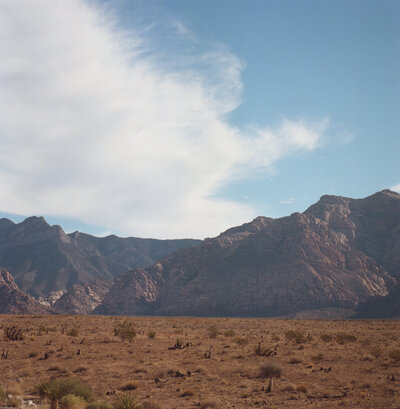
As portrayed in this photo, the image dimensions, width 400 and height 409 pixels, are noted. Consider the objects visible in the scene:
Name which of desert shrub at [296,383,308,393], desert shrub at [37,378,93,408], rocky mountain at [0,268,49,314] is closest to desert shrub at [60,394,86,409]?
desert shrub at [37,378,93,408]

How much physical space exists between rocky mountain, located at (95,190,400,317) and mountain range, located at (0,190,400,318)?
0.36 m

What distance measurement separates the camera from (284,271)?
14138cm

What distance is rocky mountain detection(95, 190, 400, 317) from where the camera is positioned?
436ft

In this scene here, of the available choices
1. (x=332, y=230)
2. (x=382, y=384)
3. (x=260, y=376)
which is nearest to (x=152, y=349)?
(x=260, y=376)

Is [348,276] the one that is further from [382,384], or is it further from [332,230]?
[382,384]

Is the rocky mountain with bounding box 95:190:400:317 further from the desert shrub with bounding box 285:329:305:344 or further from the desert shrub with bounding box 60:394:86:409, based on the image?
the desert shrub with bounding box 60:394:86:409

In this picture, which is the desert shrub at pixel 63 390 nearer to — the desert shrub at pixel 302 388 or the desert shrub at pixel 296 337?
the desert shrub at pixel 302 388

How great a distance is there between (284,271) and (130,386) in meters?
129

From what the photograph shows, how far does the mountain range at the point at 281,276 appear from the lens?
13075cm

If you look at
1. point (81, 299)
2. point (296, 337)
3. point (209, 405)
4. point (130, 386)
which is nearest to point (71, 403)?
point (209, 405)

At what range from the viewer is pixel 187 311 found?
142 meters

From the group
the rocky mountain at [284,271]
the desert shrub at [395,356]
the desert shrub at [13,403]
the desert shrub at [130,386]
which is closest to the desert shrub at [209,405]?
the desert shrub at [130,386]

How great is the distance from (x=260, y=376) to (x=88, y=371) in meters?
8.72

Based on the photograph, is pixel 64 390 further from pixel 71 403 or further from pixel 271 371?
pixel 271 371
